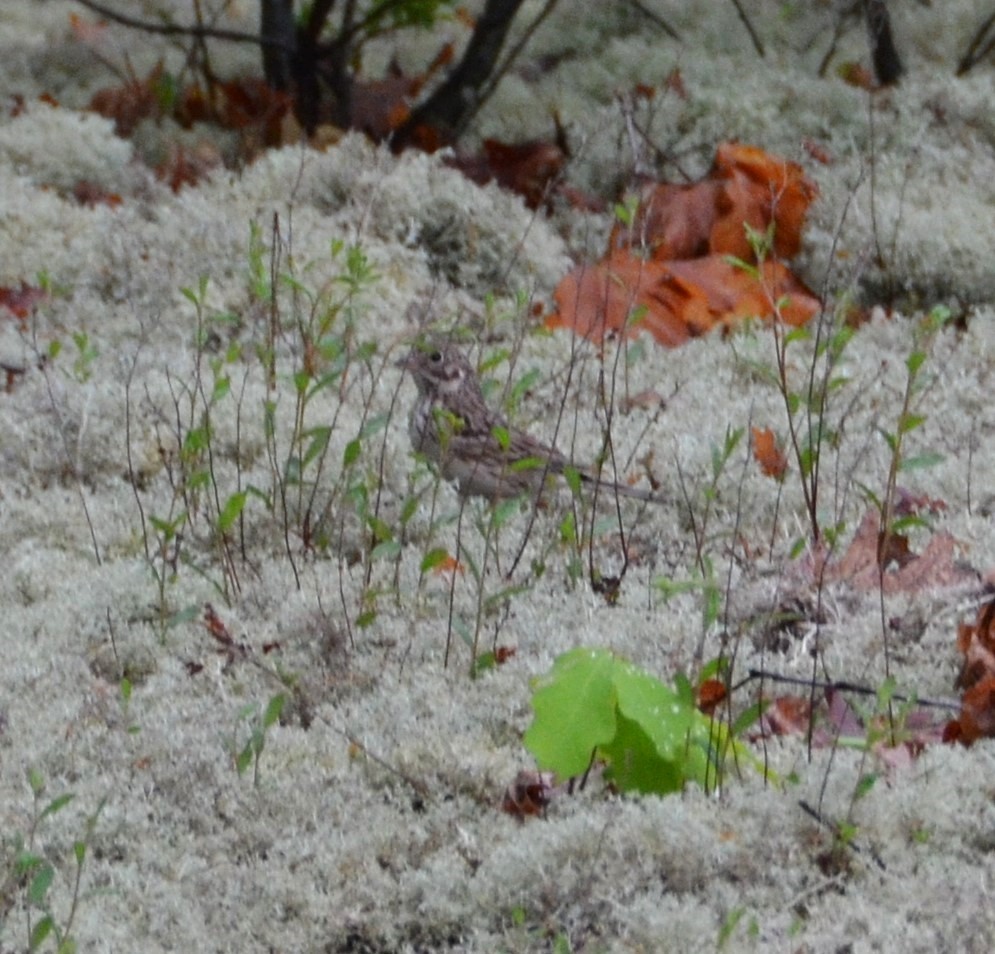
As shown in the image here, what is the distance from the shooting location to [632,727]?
9.58 ft

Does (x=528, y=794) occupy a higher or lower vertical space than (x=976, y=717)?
lower

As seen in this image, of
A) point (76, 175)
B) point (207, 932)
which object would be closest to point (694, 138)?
point (76, 175)

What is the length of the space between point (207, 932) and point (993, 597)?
1.70 m

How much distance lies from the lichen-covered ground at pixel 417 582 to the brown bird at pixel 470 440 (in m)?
0.11

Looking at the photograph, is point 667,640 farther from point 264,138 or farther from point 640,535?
point 264,138

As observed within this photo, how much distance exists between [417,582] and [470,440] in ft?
2.15

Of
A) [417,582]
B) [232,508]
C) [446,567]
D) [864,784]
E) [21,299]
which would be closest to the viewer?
[864,784]

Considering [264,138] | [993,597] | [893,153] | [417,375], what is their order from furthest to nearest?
[264,138] → [893,153] → [417,375] → [993,597]

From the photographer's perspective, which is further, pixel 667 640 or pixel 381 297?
pixel 381 297

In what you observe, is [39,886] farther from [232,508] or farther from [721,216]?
[721,216]

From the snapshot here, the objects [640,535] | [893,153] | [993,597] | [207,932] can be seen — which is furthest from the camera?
[893,153]

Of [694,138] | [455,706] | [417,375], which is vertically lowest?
[455,706]

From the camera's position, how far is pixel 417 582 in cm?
396

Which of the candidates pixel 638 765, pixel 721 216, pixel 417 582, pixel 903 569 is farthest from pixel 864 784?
pixel 721 216
